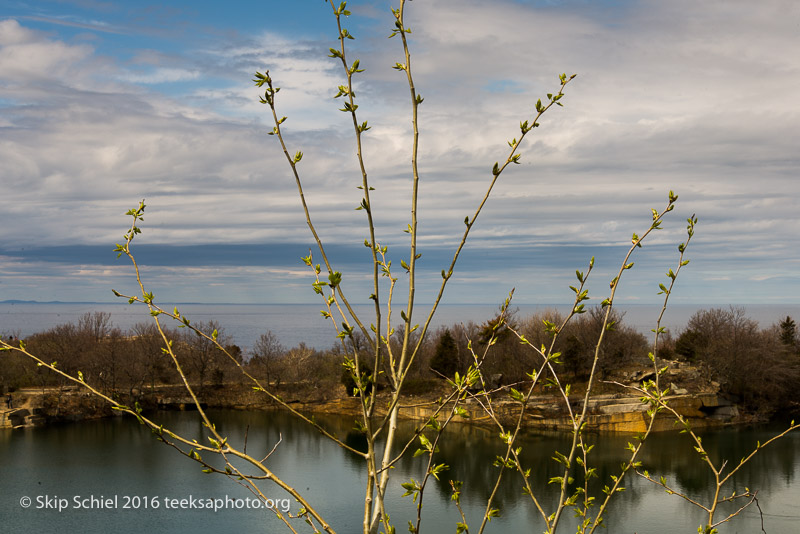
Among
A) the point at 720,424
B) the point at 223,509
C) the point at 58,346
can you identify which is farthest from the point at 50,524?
the point at 720,424

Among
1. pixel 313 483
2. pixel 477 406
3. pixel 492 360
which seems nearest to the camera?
pixel 313 483

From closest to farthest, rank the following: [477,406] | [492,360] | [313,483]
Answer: [313,483] < [477,406] < [492,360]

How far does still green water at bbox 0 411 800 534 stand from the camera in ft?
61.5

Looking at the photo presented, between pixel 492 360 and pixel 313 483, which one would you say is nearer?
pixel 313 483

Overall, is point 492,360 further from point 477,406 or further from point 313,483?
point 313,483

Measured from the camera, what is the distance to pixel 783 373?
36.3 meters

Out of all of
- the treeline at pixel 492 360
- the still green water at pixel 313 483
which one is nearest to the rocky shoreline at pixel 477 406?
the treeline at pixel 492 360

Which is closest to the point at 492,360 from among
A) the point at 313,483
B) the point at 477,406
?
the point at 477,406

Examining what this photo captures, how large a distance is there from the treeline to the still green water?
4.03m

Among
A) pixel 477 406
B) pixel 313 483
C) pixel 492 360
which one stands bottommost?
pixel 313 483

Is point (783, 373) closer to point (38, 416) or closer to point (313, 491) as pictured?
point (313, 491)

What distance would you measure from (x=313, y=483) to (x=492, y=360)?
17472 millimetres

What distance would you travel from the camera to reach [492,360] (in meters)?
37.7

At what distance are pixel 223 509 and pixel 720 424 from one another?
85.5ft
